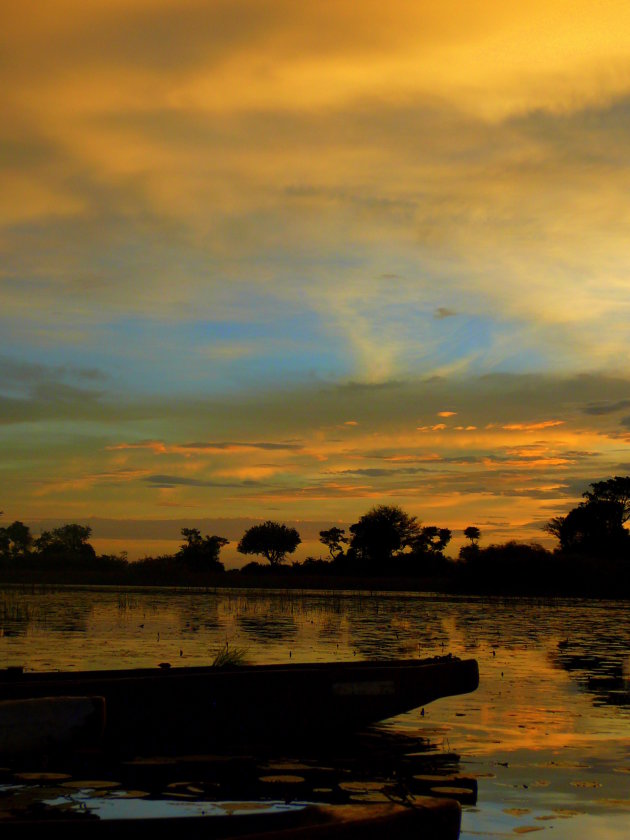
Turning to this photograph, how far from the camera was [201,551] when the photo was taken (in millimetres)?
125625

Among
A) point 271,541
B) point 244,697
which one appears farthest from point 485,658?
point 271,541

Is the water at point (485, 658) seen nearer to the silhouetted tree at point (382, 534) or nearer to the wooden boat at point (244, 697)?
the wooden boat at point (244, 697)

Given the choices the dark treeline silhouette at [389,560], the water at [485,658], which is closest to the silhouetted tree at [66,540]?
the dark treeline silhouette at [389,560]

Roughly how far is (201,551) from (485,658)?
106904 mm

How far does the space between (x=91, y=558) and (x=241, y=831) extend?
8259 cm

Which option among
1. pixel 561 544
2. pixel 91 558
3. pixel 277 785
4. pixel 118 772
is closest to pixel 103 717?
pixel 118 772

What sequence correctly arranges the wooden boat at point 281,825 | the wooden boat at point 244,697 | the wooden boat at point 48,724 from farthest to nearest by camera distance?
the wooden boat at point 244,697 < the wooden boat at point 48,724 < the wooden boat at point 281,825

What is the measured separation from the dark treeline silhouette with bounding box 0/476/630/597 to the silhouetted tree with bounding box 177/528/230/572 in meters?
0.13

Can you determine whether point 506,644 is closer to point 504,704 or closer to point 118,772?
point 504,704

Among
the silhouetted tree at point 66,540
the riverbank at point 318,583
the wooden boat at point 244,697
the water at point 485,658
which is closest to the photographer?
the water at point 485,658

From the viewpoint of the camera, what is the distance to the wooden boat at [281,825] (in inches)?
212

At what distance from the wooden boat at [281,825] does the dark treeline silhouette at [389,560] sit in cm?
5680

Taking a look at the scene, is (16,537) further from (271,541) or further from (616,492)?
(616,492)

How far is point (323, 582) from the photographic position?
77062mm
